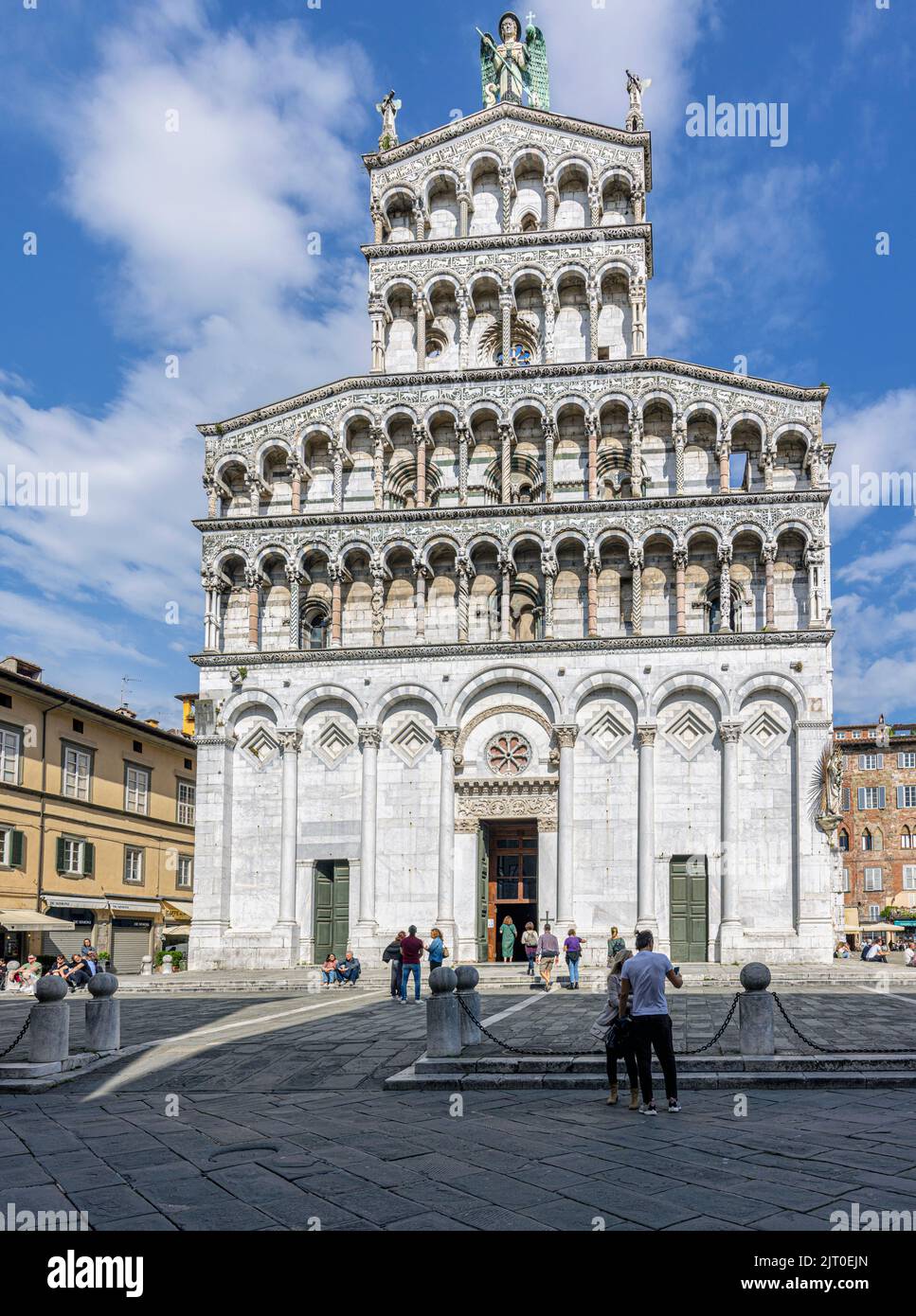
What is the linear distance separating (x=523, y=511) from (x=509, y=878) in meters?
11.3

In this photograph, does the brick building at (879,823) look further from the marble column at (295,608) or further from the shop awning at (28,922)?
the shop awning at (28,922)

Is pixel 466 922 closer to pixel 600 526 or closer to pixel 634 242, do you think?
pixel 600 526

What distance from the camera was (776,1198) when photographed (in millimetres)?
8141

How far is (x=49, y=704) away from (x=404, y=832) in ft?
→ 45.0

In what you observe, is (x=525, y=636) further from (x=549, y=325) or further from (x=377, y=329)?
(x=377, y=329)

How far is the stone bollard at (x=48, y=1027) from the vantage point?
1578cm

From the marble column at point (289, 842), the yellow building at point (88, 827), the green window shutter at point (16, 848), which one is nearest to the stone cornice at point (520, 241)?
the marble column at point (289, 842)

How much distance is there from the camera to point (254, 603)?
36750 millimetres

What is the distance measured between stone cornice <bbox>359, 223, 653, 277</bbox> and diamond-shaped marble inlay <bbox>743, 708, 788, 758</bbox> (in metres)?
16.5

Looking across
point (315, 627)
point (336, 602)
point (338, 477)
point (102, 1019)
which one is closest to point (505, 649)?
point (336, 602)

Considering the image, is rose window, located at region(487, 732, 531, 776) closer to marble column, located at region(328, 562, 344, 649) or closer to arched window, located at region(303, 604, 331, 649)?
marble column, located at region(328, 562, 344, 649)

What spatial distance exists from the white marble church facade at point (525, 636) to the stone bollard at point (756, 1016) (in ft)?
59.0

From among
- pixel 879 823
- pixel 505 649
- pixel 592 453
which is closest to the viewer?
pixel 505 649

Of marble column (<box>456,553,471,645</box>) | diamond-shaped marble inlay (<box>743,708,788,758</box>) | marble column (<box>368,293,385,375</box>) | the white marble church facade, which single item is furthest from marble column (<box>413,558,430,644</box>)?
diamond-shaped marble inlay (<box>743,708,788,758</box>)
